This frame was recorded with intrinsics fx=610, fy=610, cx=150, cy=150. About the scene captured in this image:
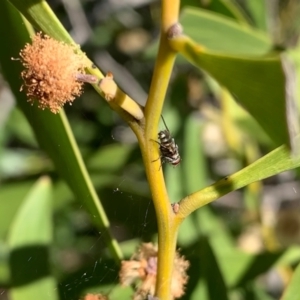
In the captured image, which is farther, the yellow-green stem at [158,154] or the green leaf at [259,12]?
the green leaf at [259,12]

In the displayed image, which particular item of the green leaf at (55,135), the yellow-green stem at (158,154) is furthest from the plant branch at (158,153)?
A: the green leaf at (55,135)

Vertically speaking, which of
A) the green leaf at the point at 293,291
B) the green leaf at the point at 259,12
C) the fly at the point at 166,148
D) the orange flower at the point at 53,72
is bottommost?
the green leaf at the point at 293,291

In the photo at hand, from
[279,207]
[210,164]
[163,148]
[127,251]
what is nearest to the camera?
[163,148]

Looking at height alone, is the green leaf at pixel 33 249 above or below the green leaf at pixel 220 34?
below

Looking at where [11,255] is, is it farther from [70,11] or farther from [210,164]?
[70,11]

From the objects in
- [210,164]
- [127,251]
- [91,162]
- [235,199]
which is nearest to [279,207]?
[235,199]

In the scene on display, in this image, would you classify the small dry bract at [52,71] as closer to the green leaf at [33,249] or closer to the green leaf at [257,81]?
the green leaf at [257,81]

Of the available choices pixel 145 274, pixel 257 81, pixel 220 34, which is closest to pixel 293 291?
pixel 145 274

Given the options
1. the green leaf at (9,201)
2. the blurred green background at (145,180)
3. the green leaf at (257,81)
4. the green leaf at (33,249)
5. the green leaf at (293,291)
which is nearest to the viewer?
the green leaf at (257,81)

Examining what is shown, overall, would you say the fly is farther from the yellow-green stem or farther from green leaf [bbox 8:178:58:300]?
green leaf [bbox 8:178:58:300]
